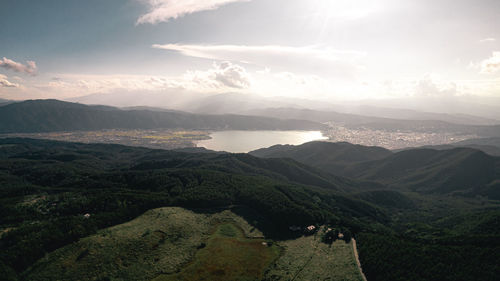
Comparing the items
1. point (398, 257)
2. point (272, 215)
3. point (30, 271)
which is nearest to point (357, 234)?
point (398, 257)

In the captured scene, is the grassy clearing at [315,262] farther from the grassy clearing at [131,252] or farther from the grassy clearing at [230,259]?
the grassy clearing at [131,252]

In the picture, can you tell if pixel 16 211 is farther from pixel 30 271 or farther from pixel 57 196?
pixel 30 271

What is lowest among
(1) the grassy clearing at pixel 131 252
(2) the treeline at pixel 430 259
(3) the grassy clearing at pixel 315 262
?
(3) the grassy clearing at pixel 315 262

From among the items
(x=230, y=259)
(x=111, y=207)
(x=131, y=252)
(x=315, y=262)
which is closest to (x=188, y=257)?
(x=230, y=259)

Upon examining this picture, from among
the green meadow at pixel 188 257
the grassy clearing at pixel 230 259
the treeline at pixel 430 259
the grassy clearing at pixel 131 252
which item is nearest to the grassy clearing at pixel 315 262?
the green meadow at pixel 188 257

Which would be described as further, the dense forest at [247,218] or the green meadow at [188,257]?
the dense forest at [247,218]

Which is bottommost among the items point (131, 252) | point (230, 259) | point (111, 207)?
point (230, 259)

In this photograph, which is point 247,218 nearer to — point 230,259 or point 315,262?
point 230,259

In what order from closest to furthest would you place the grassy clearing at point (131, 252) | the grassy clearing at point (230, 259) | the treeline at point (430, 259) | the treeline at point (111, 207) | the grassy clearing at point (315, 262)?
the grassy clearing at point (131, 252)
the treeline at point (430, 259)
the grassy clearing at point (230, 259)
the grassy clearing at point (315, 262)
the treeline at point (111, 207)
